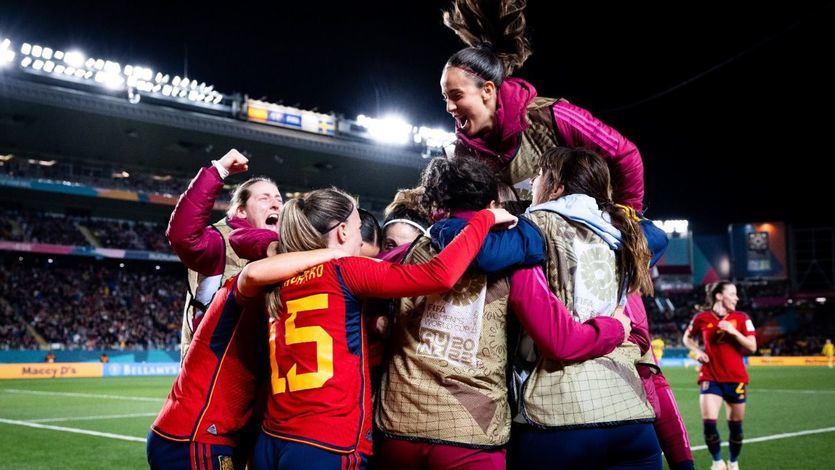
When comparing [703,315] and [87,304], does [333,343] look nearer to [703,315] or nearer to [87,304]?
[703,315]

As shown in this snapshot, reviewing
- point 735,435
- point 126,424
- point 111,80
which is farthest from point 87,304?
point 735,435

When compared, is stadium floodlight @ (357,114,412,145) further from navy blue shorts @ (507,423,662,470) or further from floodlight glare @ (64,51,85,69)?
navy blue shorts @ (507,423,662,470)

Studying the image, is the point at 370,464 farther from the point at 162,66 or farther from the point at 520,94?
the point at 162,66

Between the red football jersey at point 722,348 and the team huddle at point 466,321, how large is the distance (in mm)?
6940

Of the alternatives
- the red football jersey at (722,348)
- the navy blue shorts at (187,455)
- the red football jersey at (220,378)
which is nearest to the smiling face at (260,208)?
the red football jersey at (220,378)

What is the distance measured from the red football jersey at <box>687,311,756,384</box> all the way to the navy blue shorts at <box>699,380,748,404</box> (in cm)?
5

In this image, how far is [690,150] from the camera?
48.8 m

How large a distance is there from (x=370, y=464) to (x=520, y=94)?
1738 mm

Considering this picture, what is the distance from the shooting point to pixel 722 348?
10.1 m

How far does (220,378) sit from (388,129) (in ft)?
140

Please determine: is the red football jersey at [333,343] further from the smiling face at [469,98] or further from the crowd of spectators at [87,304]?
the crowd of spectators at [87,304]

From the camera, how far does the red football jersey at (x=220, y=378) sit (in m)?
3.39

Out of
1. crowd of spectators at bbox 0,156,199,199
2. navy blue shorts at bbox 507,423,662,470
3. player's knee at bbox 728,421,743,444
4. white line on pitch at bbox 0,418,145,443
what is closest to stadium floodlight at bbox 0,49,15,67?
crowd of spectators at bbox 0,156,199,199

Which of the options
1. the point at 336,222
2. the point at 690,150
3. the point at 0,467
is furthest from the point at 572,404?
the point at 690,150
